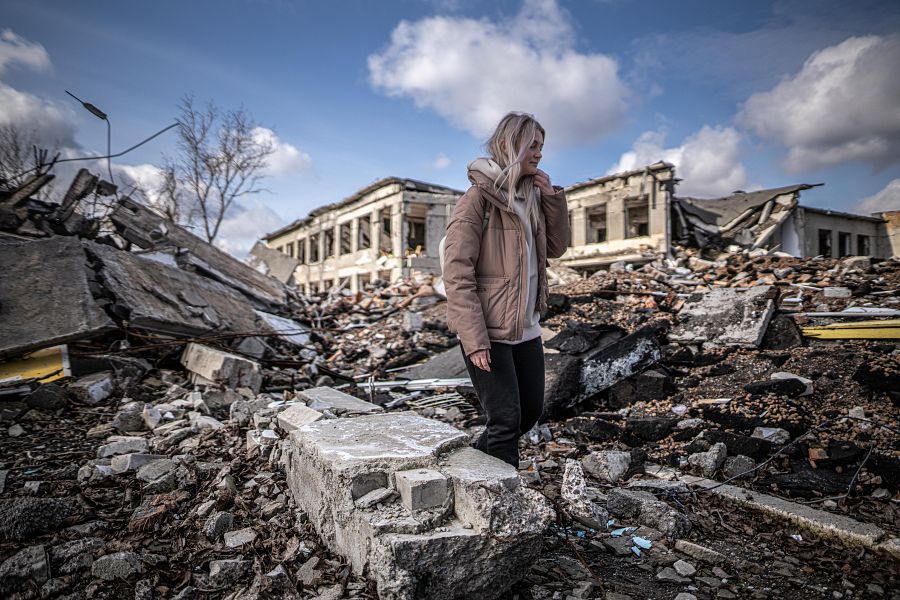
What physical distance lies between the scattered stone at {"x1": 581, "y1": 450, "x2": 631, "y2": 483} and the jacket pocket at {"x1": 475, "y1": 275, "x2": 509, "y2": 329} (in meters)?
1.68

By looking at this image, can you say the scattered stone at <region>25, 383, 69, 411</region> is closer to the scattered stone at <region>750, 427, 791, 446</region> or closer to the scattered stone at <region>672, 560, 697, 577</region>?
the scattered stone at <region>672, 560, 697, 577</region>

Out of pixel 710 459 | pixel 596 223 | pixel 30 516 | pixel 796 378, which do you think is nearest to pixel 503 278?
pixel 710 459

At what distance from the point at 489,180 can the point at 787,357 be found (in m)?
3.98

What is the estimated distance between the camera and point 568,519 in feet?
7.73

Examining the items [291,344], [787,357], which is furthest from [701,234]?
[291,344]

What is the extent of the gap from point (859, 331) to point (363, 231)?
831 inches

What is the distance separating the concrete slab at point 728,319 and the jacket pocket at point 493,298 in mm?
4099

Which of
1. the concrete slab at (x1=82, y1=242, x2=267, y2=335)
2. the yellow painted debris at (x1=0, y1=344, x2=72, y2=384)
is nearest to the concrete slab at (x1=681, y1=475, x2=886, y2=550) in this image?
the yellow painted debris at (x1=0, y1=344, x2=72, y2=384)

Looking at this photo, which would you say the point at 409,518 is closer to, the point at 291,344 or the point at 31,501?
the point at 31,501

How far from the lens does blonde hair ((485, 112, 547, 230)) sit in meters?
2.14

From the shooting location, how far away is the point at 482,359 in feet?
6.60

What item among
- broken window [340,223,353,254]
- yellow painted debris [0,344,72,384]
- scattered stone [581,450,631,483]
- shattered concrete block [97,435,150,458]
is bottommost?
scattered stone [581,450,631,483]

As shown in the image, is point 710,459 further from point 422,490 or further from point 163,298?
point 163,298

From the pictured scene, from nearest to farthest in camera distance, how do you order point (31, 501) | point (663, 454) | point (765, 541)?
point (31, 501) < point (765, 541) < point (663, 454)
